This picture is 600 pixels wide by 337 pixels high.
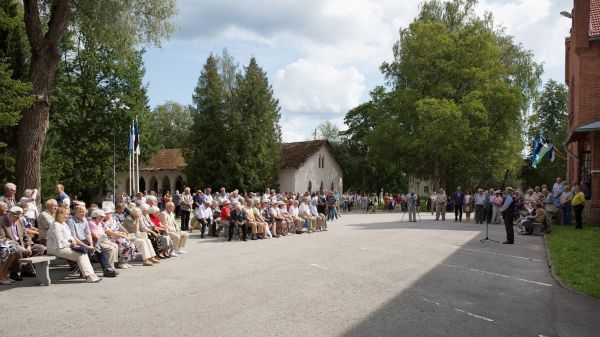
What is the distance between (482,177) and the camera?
45750 mm

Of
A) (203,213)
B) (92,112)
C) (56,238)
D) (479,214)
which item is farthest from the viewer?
(92,112)

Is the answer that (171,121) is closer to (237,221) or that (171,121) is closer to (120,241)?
(237,221)

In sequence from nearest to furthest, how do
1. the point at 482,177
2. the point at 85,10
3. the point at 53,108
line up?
the point at 85,10 < the point at 53,108 < the point at 482,177

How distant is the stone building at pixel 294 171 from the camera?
2007 inches

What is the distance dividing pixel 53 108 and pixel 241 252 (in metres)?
29.1

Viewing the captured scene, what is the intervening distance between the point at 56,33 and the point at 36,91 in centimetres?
196

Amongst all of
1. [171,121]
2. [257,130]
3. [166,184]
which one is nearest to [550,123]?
[257,130]

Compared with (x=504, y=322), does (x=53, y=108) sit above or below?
above

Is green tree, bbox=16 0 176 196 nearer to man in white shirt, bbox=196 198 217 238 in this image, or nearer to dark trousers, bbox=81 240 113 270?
man in white shirt, bbox=196 198 217 238

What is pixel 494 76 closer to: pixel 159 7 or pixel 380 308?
pixel 159 7

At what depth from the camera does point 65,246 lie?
9.67 metres

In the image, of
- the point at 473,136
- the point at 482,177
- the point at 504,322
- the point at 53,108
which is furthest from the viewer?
the point at 482,177

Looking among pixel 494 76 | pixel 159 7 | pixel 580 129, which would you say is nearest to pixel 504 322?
pixel 159 7

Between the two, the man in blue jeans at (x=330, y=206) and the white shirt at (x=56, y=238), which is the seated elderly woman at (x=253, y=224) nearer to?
the white shirt at (x=56, y=238)
